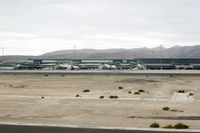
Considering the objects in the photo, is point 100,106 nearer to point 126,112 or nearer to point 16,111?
point 126,112

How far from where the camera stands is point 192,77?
79.6m

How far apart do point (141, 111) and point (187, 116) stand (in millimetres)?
4427

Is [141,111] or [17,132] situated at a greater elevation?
[17,132]

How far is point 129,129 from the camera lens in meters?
6.90

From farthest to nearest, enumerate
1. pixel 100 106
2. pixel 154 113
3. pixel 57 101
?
pixel 57 101 → pixel 100 106 → pixel 154 113

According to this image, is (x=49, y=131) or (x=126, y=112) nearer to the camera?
(x=49, y=131)

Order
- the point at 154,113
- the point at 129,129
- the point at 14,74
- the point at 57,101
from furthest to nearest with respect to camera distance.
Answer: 1. the point at 14,74
2. the point at 57,101
3. the point at 154,113
4. the point at 129,129

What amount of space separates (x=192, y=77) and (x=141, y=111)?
162 ft

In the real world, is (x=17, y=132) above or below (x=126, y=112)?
above

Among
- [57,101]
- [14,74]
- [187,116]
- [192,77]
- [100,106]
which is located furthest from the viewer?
[14,74]

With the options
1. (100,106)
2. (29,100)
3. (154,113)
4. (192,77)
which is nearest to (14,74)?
(192,77)

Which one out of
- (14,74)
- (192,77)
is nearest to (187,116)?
(192,77)

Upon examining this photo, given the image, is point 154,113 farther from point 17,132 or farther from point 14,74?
point 14,74

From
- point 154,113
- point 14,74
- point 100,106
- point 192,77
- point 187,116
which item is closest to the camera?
point 187,116
